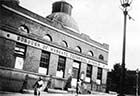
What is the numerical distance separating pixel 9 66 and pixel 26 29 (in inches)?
168

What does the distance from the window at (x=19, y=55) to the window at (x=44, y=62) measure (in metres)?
2.51

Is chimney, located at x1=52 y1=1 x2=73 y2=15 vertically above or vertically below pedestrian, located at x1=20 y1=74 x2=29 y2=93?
above

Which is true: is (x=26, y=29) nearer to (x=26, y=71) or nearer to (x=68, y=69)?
(x=26, y=71)

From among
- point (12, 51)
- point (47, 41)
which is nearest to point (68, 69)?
point (47, 41)

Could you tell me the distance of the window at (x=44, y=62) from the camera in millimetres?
20500

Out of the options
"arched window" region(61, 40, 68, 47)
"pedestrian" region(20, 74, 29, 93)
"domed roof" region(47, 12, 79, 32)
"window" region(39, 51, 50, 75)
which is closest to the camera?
"pedestrian" region(20, 74, 29, 93)

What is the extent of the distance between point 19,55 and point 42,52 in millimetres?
3013

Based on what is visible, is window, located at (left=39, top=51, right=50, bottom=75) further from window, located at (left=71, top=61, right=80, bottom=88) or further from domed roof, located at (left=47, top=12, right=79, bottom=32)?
domed roof, located at (left=47, top=12, right=79, bottom=32)

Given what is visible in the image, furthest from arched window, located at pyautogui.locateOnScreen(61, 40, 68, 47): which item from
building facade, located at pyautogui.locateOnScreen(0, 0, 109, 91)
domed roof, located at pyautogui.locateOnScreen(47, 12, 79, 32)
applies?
domed roof, located at pyautogui.locateOnScreen(47, 12, 79, 32)

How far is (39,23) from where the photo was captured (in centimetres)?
2023

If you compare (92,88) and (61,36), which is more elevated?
(61,36)

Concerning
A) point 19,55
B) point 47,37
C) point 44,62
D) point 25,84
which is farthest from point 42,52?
point 25,84

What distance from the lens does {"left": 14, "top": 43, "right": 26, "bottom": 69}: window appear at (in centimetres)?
1816

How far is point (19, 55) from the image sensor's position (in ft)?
60.4
